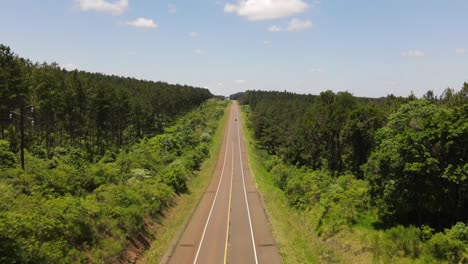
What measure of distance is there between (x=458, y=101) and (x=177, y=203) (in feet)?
129

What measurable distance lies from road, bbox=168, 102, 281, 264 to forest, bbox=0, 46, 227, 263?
12.4 feet

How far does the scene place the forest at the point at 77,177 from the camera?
20.5 metres

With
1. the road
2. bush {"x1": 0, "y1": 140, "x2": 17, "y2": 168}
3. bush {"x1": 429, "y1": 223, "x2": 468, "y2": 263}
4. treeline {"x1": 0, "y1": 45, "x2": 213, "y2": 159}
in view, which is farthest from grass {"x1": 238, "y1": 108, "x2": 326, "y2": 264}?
treeline {"x1": 0, "y1": 45, "x2": 213, "y2": 159}

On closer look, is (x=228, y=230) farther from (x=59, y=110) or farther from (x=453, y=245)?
(x=59, y=110)

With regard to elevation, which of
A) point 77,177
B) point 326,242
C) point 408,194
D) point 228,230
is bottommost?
point 228,230

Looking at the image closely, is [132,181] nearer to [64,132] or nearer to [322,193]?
[322,193]

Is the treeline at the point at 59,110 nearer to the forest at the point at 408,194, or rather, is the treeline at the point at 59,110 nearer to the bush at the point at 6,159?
the bush at the point at 6,159

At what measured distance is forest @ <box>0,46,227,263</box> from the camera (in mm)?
20531

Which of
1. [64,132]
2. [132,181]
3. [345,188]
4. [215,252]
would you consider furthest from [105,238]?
[64,132]

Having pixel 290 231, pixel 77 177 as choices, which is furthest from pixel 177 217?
pixel 290 231

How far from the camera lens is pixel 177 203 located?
44.0 metres

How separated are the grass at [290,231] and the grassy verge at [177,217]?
845 centimetres

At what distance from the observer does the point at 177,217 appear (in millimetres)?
38719

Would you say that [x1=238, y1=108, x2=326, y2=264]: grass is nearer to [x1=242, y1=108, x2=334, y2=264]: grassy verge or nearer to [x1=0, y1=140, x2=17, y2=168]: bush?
[x1=242, y1=108, x2=334, y2=264]: grassy verge
